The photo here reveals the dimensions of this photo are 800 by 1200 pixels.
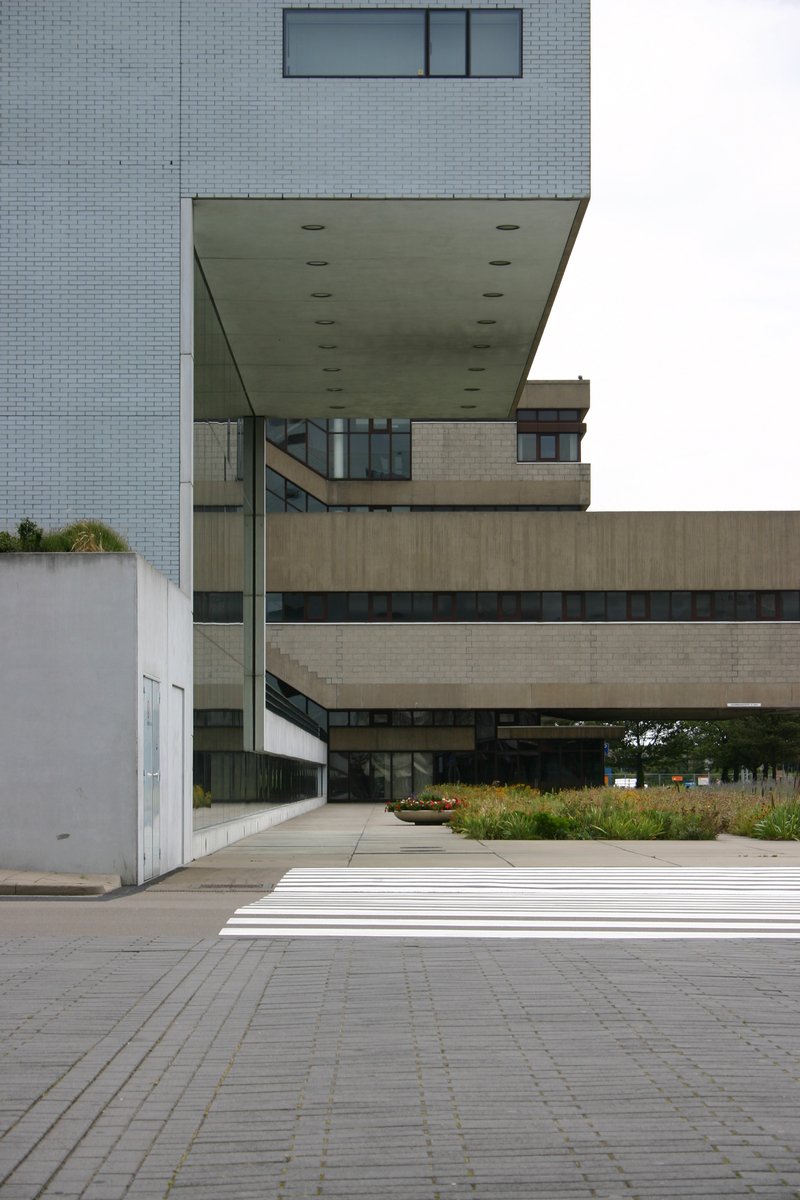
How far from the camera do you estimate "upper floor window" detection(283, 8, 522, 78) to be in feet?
75.4

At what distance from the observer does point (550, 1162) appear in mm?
5305

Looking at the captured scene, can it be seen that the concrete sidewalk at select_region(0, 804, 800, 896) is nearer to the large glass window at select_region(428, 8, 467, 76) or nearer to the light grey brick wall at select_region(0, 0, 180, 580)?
the light grey brick wall at select_region(0, 0, 180, 580)

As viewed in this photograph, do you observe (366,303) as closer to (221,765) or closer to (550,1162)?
(221,765)

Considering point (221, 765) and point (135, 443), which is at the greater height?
point (135, 443)

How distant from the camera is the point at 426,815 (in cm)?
3731

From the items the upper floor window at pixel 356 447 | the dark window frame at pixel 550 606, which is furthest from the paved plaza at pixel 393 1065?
the upper floor window at pixel 356 447

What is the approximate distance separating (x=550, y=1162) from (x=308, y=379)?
2974cm

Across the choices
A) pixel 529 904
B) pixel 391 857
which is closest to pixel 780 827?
pixel 391 857

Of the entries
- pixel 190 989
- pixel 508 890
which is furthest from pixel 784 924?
pixel 190 989

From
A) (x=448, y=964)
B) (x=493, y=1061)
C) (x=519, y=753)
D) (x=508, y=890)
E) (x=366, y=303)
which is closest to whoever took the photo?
(x=493, y=1061)

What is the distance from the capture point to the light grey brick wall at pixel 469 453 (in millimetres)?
70688

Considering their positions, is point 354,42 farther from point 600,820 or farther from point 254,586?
point 254,586

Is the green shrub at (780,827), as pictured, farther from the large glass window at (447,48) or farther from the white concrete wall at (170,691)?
the large glass window at (447,48)

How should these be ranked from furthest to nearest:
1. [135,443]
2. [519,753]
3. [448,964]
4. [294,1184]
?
[519,753] → [135,443] → [448,964] → [294,1184]
